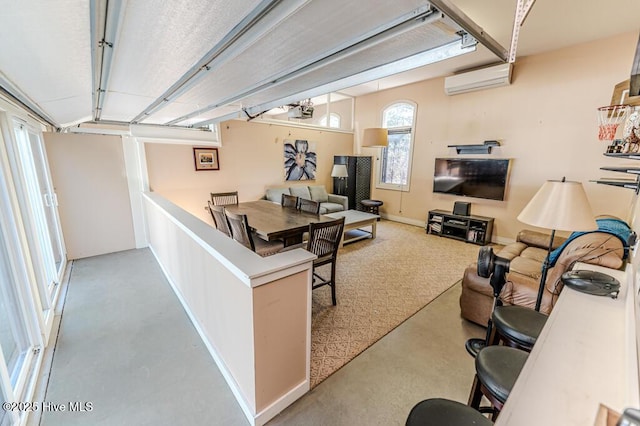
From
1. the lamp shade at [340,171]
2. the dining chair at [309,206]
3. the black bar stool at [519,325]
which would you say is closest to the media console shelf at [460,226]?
the lamp shade at [340,171]

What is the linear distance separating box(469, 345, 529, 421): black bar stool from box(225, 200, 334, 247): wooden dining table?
2039 millimetres

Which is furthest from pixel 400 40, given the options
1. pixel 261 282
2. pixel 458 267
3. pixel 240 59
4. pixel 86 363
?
pixel 458 267

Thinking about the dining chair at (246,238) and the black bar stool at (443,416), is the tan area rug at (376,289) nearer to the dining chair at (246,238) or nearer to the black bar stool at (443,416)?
the dining chair at (246,238)

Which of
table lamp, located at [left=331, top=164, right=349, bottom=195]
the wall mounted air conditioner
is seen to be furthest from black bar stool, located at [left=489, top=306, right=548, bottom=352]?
table lamp, located at [left=331, top=164, right=349, bottom=195]

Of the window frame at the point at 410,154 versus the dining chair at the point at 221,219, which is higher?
the window frame at the point at 410,154

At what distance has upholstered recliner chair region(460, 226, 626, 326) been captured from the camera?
180cm

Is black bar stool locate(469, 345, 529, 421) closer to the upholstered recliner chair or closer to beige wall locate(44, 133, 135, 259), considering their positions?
the upholstered recliner chair

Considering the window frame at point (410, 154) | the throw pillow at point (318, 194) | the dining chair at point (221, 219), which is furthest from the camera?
the throw pillow at point (318, 194)

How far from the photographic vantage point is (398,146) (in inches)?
245

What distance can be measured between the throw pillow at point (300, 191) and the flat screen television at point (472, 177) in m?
2.86

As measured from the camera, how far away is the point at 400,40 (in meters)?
0.96

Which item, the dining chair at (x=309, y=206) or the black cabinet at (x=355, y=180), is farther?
the black cabinet at (x=355, y=180)

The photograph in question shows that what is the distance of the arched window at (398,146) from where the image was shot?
19.5ft

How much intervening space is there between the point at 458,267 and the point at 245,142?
4506mm
